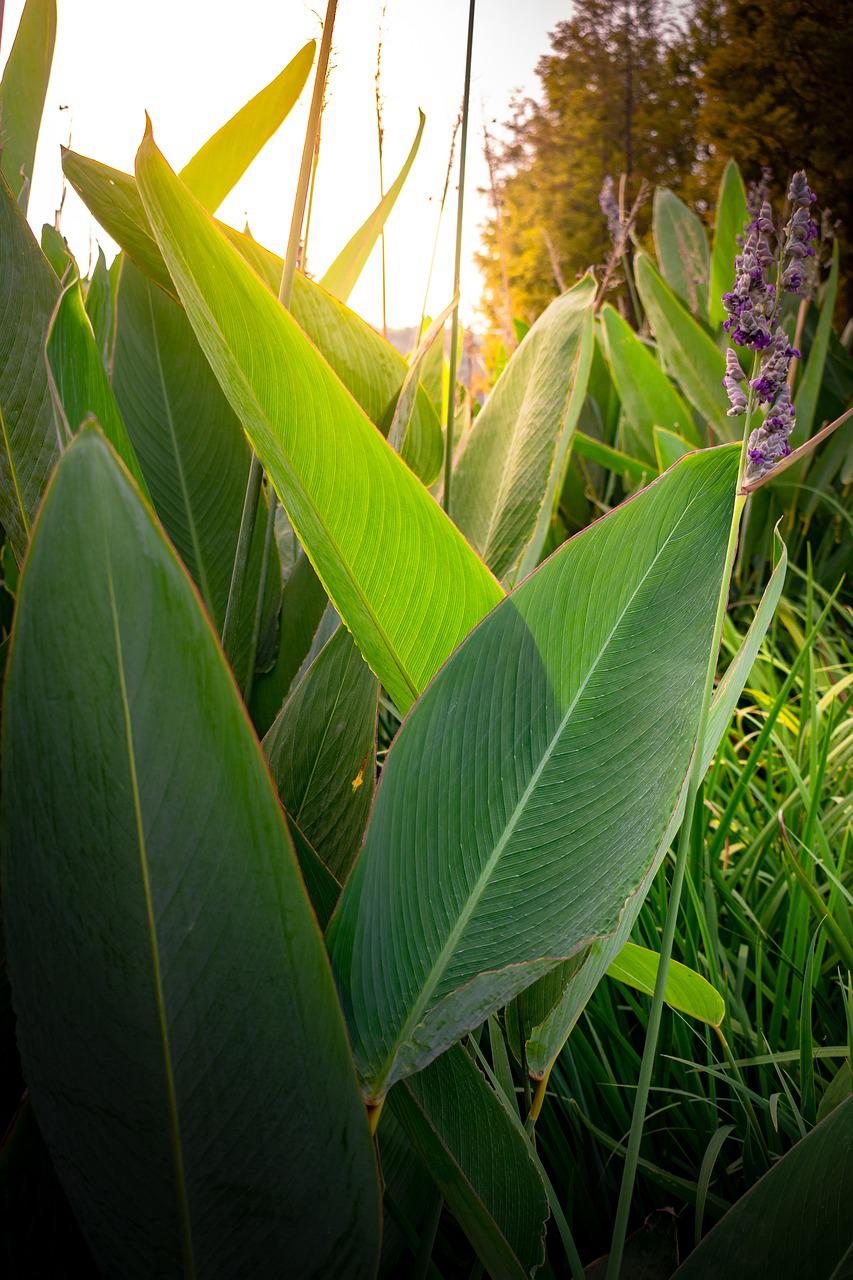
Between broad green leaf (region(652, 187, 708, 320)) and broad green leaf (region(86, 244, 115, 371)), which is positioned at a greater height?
broad green leaf (region(652, 187, 708, 320))

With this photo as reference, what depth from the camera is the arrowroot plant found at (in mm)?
279

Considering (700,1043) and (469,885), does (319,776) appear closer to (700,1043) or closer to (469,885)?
(469,885)

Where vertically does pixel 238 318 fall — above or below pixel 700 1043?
above

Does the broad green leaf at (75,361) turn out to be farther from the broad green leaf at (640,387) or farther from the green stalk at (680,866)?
the broad green leaf at (640,387)

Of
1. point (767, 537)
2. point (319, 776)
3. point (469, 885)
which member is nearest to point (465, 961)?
point (469, 885)

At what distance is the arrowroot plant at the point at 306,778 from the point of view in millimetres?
279

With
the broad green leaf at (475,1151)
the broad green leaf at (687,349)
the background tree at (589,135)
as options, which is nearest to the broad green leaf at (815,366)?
the broad green leaf at (687,349)

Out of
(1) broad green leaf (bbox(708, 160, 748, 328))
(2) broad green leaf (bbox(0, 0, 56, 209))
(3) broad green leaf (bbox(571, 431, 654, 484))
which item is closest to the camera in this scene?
(2) broad green leaf (bbox(0, 0, 56, 209))

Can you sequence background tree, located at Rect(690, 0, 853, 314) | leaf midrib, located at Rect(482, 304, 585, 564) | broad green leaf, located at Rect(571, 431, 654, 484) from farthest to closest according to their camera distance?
background tree, located at Rect(690, 0, 853, 314) < broad green leaf, located at Rect(571, 431, 654, 484) < leaf midrib, located at Rect(482, 304, 585, 564)

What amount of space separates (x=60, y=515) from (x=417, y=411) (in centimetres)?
43

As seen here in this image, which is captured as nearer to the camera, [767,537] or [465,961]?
[465,961]

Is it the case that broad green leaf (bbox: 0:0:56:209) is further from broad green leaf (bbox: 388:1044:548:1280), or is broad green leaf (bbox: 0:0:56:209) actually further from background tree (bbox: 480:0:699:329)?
background tree (bbox: 480:0:699:329)

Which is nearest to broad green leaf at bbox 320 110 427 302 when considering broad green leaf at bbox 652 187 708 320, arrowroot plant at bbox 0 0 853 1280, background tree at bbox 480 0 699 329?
arrowroot plant at bbox 0 0 853 1280

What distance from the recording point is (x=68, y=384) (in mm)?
423
